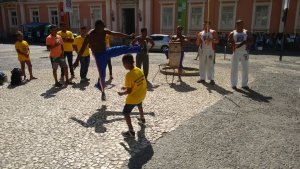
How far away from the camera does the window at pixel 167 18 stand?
2850 cm

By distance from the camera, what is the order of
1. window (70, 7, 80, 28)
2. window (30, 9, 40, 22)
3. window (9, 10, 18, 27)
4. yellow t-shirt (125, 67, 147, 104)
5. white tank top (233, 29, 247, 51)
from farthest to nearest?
window (9, 10, 18, 27)
window (30, 9, 40, 22)
window (70, 7, 80, 28)
white tank top (233, 29, 247, 51)
yellow t-shirt (125, 67, 147, 104)

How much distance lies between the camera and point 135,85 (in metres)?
4.70

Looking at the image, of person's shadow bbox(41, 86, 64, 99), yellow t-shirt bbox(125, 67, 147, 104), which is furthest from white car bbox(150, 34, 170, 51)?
yellow t-shirt bbox(125, 67, 147, 104)

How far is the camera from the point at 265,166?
391cm

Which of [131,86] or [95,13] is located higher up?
[95,13]

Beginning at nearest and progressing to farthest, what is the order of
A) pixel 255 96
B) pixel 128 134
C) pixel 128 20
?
1. pixel 128 134
2. pixel 255 96
3. pixel 128 20

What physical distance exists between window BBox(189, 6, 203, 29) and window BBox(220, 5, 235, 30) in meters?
1.99

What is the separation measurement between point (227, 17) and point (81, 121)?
23.2m

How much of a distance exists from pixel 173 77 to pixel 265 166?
607 cm

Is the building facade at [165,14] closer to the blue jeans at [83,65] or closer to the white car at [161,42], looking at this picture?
the white car at [161,42]

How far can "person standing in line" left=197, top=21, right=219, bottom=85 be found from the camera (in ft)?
28.5

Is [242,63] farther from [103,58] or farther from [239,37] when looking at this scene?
[103,58]

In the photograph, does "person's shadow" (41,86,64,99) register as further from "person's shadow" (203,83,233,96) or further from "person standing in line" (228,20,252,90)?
"person standing in line" (228,20,252,90)

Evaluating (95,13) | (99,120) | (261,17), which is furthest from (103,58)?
(95,13)
